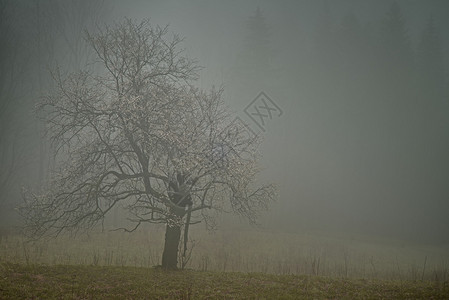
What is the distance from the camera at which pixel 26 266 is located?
483 inches

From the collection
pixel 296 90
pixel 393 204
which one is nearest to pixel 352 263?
pixel 393 204

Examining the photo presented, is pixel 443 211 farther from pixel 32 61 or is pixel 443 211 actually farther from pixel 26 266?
pixel 32 61

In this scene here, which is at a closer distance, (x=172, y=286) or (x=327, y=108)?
(x=172, y=286)

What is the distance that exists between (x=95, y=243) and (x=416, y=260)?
26.4 metres

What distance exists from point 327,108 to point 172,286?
52412mm

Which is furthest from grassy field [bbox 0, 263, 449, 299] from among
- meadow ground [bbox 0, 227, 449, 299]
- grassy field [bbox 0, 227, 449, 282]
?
grassy field [bbox 0, 227, 449, 282]

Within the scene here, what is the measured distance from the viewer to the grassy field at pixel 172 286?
32.7 feet

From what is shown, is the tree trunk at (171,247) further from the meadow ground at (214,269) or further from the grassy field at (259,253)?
the grassy field at (259,253)

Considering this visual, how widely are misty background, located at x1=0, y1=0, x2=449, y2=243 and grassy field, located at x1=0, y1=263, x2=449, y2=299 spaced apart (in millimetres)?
24044

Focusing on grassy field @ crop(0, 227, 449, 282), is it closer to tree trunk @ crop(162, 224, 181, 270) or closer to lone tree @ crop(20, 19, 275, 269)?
tree trunk @ crop(162, 224, 181, 270)

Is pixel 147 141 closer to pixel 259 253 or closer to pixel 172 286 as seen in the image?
pixel 172 286

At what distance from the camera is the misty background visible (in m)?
38.8

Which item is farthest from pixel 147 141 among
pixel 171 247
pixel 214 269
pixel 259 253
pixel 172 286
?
pixel 259 253

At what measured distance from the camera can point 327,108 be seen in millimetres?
57156
